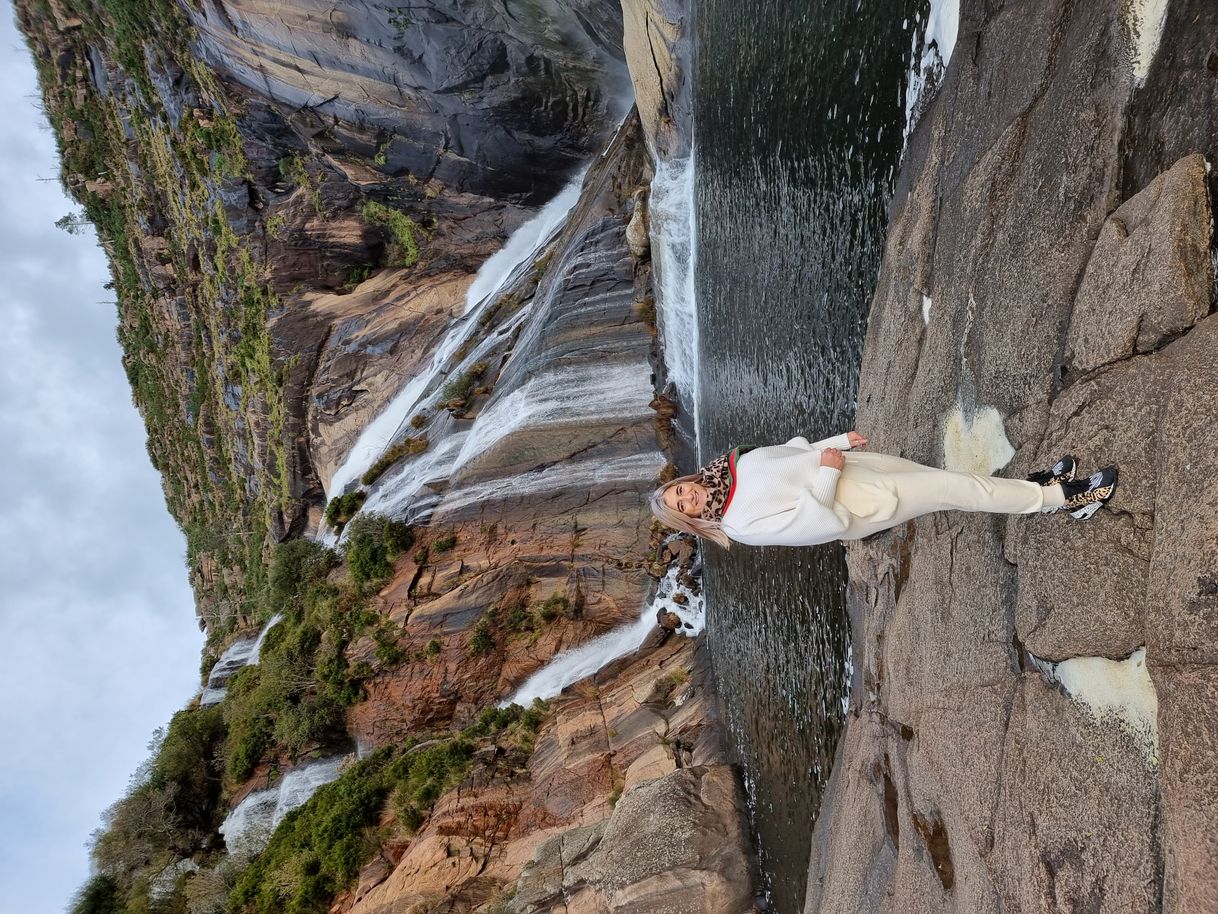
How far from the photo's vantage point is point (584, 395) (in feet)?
53.5

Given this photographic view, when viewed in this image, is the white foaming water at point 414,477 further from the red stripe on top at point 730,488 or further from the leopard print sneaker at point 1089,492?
the leopard print sneaker at point 1089,492

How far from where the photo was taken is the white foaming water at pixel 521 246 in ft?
72.1

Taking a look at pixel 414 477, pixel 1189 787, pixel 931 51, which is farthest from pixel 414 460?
pixel 1189 787

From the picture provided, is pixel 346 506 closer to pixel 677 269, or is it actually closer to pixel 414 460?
pixel 414 460

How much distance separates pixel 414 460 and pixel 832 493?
623 inches

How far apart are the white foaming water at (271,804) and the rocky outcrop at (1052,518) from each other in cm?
1442

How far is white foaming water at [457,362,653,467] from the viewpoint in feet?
53.2

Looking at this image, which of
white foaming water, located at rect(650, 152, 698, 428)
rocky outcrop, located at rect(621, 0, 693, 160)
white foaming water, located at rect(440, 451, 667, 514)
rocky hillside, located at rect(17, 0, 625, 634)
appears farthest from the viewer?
rocky hillside, located at rect(17, 0, 625, 634)

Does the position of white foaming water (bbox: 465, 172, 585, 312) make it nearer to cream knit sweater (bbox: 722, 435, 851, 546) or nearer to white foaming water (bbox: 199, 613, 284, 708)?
white foaming water (bbox: 199, 613, 284, 708)

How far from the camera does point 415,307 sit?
23.6 metres

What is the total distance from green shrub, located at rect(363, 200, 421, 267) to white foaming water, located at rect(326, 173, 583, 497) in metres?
2.63

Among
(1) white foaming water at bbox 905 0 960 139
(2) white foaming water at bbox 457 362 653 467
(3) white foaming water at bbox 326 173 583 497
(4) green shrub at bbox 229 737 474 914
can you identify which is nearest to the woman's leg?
(1) white foaming water at bbox 905 0 960 139

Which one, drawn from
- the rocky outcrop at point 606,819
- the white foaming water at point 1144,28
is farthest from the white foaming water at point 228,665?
the white foaming water at point 1144,28

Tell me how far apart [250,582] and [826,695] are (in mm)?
24178
